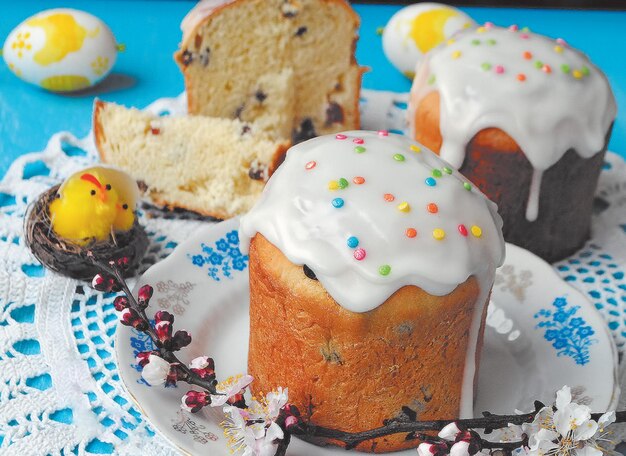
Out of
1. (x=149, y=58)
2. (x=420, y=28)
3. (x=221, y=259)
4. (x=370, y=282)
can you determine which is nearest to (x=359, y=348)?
(x=370, y=282)

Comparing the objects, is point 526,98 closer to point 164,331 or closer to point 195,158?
point 195,158

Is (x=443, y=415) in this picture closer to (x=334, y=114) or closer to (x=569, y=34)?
(x=334, y=114)

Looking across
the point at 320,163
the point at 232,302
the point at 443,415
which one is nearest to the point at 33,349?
the point at 232,302

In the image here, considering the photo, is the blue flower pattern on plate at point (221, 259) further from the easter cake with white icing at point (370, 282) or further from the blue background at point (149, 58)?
the blue background at point (149, 58)

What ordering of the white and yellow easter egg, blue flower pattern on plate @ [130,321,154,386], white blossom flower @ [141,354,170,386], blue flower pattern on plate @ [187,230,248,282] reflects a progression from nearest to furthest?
white blossom flower @ [141,354,170,386]
blue flower pattern on plate @ [130,321,154,386]
blue flower pattern on plate @ [187,230,248,282]
the white and yellow easter egg

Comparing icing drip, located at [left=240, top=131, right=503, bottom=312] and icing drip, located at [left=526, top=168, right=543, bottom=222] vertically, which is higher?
icing drip, located at [left=240, top=131, right=503, bottom=312]

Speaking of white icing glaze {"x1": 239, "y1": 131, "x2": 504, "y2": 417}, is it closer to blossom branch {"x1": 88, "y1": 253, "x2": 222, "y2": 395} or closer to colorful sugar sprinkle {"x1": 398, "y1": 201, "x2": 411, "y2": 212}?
colorful sugar sprinkle {"x1": 398, "y1": 201, "x2": 411, "y2": 212}

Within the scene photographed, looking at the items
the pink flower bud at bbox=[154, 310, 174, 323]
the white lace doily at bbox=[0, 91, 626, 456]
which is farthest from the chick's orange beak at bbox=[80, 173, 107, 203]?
the pink flower bud at bbox=[154, 310, 174, 323]
